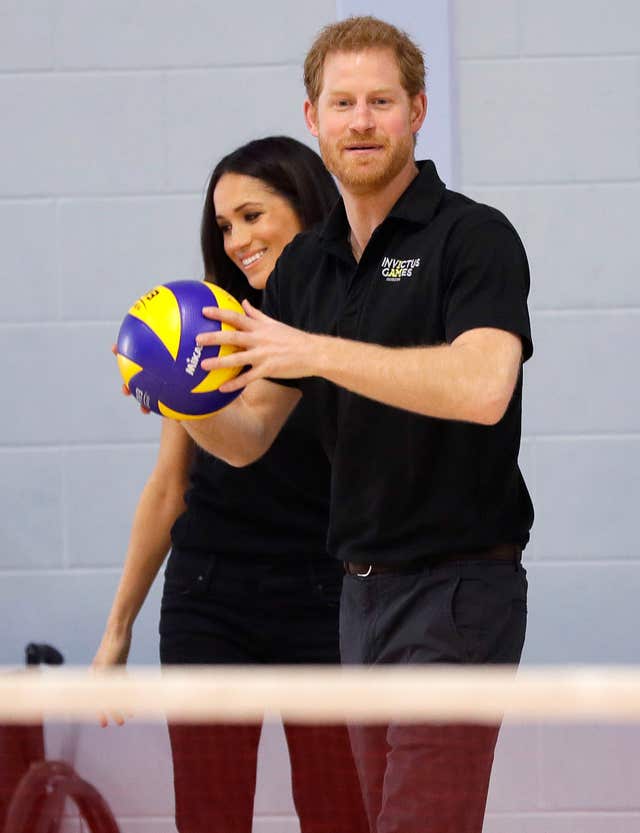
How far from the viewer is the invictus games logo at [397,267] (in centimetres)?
216

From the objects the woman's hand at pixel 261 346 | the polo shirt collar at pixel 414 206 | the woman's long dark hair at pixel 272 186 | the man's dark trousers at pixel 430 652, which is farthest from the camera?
the woman's long dark hair at pixel 272 186

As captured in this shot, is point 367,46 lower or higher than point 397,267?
higher

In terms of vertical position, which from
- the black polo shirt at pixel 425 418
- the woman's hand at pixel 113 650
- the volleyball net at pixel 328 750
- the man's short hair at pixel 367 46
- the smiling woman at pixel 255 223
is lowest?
the woman's hand at pixel 113 650

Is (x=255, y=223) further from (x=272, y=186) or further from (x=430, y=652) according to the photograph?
(x=430, y=652)

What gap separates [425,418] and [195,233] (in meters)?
1.57

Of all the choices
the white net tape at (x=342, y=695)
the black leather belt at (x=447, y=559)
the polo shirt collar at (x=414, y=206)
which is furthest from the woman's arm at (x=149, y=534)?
the white net tape at (x=342, y=695)

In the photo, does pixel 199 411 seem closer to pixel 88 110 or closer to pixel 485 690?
pixel 485 690

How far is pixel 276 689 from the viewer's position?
1.62 metres

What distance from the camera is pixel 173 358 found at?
87.9 inches

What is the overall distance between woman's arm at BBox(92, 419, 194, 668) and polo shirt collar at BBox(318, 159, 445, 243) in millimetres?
605

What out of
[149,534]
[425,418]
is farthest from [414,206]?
[149,534]

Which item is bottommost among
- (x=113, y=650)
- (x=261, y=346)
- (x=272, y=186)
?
(x=113, y=650)

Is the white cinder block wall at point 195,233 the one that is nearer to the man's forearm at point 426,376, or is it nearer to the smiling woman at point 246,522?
the smiling woman at point 246,522

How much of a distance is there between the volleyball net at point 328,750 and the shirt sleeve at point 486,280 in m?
0.48
